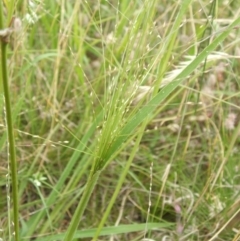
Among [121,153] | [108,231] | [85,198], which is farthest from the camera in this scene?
[121,153]

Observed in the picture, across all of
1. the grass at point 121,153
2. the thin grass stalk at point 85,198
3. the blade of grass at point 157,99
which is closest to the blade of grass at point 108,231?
the grass at point 121,153

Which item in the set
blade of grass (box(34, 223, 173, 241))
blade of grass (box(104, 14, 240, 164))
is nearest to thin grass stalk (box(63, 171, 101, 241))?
blade of grass (box(104, 14, 240, 164))

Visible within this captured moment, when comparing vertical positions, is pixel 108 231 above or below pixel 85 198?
below

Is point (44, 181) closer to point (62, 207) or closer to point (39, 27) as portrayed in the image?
point (62, 207)

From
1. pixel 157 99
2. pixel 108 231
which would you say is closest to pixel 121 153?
pixel 108 231

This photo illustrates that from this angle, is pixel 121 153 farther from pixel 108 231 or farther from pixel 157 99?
pixel 157 99

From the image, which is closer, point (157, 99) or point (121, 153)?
point (157, 99)

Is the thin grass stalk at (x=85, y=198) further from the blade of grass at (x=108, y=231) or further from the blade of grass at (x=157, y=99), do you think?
the blade of grass at (x=108, y=231)

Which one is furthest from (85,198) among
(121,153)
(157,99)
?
(121,153)

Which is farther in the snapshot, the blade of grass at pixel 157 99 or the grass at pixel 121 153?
the grass at pixel 121 153

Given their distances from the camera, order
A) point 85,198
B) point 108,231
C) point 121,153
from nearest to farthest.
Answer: point 85,198, point 108,231, point 121,153

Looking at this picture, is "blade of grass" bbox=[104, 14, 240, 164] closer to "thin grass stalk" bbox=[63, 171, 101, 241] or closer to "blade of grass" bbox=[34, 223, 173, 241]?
"thin grass stalk" bbox=[63, 171, 101, 241]

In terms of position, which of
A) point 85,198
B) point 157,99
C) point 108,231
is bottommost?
point 108,231
